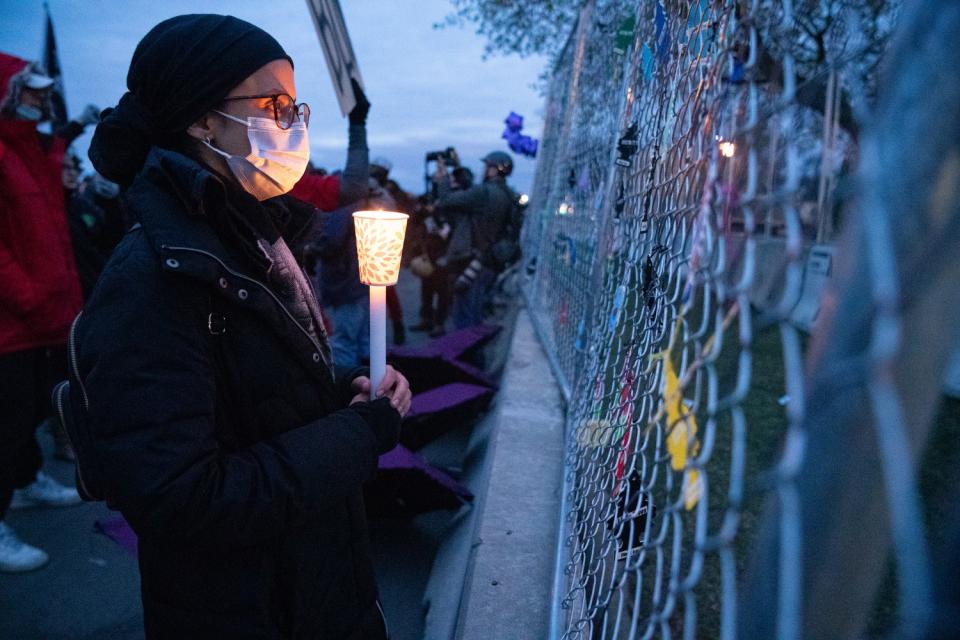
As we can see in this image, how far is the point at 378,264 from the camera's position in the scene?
1.45 meters

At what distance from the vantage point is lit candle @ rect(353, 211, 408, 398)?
144cm

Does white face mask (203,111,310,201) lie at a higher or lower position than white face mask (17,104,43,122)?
lower

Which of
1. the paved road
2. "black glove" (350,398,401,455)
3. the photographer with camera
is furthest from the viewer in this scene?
the photographer with camera

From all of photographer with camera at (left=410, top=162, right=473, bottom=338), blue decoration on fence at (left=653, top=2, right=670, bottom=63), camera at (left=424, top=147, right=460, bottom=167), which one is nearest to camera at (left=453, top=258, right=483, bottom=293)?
photographer with camera at (left=410, top=162, right=473, bottom=338)

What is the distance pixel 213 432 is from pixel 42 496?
3.18 metres

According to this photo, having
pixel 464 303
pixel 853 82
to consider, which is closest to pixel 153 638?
pixel 853 82

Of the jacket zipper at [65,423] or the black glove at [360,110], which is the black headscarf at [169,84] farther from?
the black glove at [360,110]

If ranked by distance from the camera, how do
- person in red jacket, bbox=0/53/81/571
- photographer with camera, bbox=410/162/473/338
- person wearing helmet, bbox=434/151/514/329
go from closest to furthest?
person in red jacket, bbox=0/53/81/571 → person wearing helmet, bbox=434/151/514/329 → photographer with camera, bbox=410/162/473/338

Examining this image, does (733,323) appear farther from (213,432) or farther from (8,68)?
(8,68)

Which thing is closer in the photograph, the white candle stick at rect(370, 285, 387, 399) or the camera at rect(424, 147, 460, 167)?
the white candle stick at rect(370, 285, 387, 399)

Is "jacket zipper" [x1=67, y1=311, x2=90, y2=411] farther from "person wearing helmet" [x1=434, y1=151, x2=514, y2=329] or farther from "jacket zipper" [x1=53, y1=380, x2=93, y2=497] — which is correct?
"person wearing helmet" [x1=434, y1=151, x2=514, y2=329]

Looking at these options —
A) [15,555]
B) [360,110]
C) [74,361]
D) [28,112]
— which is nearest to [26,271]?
[28,112]

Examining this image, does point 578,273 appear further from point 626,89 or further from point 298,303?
point 298,303

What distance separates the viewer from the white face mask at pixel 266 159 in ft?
4.59
